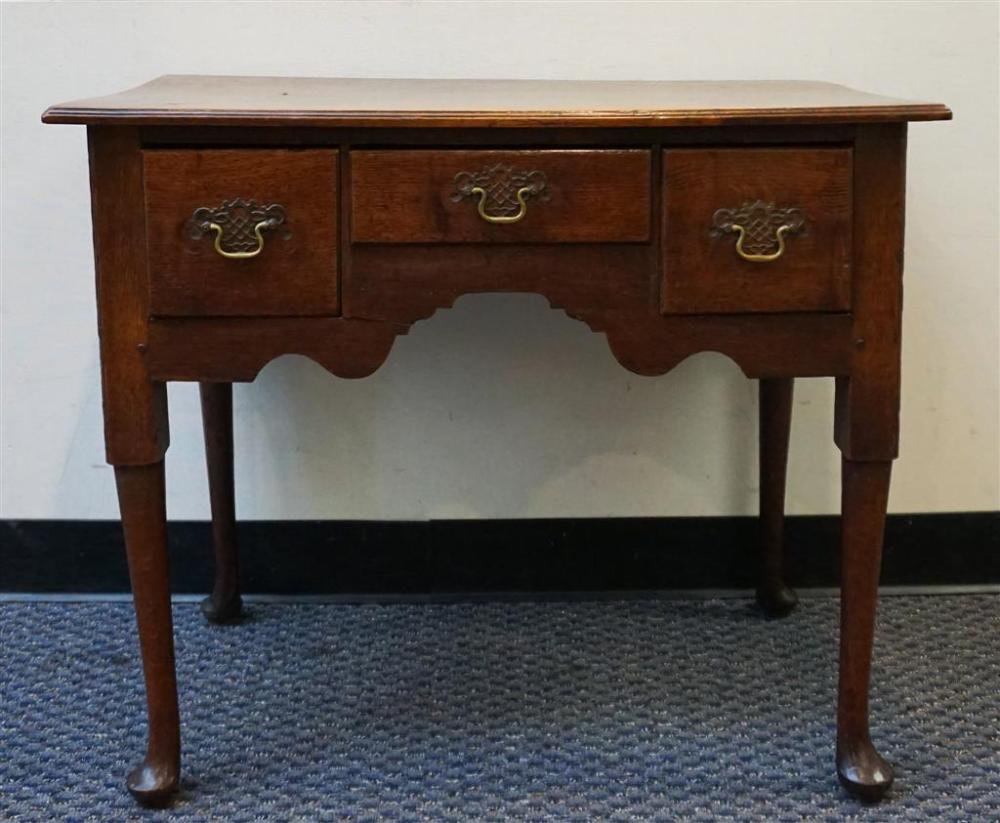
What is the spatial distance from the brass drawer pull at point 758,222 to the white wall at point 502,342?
1.91 ft

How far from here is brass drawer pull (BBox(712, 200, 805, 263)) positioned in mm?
1193

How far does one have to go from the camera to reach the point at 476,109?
3.86 feet

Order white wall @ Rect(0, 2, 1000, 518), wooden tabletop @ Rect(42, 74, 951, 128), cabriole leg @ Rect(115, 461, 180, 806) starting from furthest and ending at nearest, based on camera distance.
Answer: white wall @ Rect(0, 2, 1000, 518) → cabriole leg @ Rect(115, 461, 180, 806) → wooden tabletop @ Rect(42, 74, 951, 128)

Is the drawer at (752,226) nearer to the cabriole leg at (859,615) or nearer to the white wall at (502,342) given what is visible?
the cabriole leg at (859,615)

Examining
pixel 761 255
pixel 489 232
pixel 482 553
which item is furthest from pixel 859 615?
pixel 482 553

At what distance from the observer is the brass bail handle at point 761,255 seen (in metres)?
1.19

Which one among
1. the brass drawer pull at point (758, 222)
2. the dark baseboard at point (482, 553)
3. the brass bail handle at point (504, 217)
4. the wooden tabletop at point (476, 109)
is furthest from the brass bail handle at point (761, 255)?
the dark baseboard at point (482, 553)

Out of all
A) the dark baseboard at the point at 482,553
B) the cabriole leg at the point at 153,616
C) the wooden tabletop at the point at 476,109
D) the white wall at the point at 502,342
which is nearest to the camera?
the wooden tabletop at the point at 476,109

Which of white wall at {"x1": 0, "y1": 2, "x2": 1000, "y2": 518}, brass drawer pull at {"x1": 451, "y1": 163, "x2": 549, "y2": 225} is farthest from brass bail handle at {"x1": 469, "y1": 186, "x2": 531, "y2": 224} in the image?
white wall at {"x1": 0, "y1": 2, "x2": 1000, "y2": 518}

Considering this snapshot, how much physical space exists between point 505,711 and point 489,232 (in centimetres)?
63

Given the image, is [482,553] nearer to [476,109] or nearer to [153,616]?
[153,616]

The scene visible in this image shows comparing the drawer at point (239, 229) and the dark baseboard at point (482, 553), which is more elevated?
the drawer at point (239, 229)

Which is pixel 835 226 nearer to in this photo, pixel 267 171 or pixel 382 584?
pixel 267 171

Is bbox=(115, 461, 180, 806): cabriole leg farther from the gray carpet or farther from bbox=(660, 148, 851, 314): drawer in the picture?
bbox=(660, 148, 851, 314): drawer
